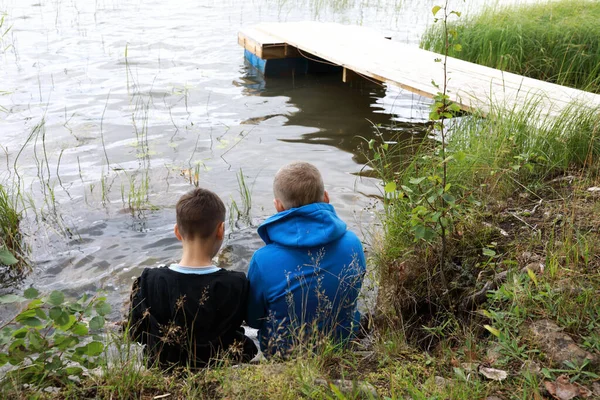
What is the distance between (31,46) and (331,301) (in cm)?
991

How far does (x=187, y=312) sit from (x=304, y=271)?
2.12ft

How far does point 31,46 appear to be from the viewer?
10891 mm

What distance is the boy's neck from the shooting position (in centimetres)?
308

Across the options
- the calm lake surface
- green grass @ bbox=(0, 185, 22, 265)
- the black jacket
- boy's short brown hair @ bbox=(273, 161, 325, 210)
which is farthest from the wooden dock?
green grass @ bbox=(0, 185, 22, 265)

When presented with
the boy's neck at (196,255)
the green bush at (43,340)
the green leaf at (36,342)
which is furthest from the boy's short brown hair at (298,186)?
the green leaf at (36,342)

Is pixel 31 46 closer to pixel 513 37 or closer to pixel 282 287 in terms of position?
pixel 513 37

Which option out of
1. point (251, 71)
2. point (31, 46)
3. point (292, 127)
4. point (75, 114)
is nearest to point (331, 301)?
point (292, 127)

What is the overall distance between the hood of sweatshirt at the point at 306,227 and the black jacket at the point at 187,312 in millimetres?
335

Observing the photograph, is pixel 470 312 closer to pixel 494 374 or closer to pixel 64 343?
pixel 494 374

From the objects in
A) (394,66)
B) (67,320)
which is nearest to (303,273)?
(67,320)

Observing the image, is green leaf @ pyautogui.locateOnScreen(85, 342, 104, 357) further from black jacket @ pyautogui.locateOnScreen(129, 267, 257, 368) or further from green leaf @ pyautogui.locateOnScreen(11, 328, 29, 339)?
black jacket @ pyautogui.locateOnScreen(129, 267, 257, 368)

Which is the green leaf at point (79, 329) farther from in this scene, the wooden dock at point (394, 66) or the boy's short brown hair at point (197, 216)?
the wooden dock at point (394, 66)

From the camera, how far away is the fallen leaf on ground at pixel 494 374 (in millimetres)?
2459

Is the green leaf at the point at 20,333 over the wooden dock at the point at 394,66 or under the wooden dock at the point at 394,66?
under
